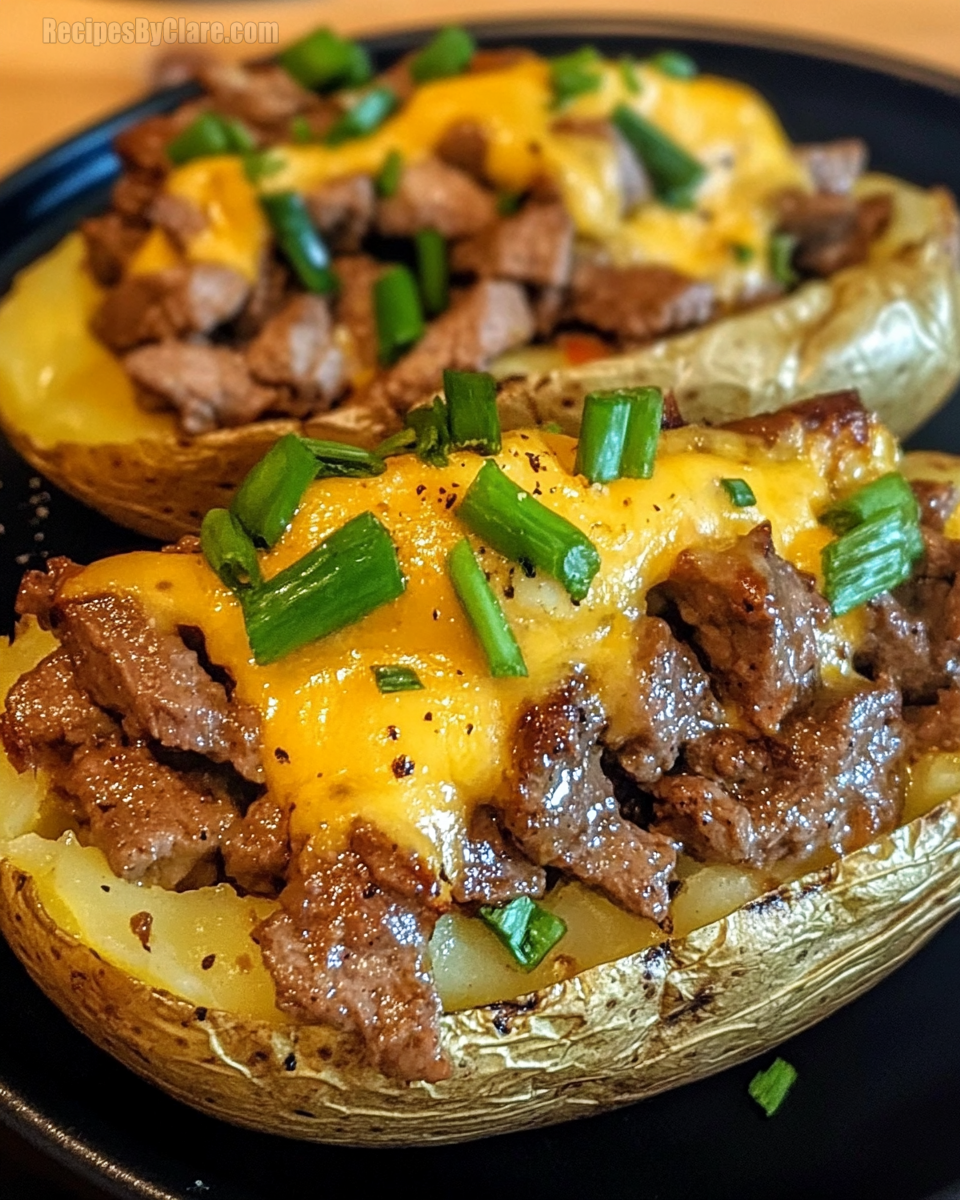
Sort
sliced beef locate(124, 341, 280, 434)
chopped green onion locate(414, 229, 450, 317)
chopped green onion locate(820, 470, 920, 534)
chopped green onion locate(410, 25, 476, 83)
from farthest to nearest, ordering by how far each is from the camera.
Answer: chopped green onion locate(410, 25, 476, 83), chopped green onion locate(414, 229, 450, 317), sliced beef locate(124, 341, 280, 434), chopped green onion locate(820, 470, 920, 534)

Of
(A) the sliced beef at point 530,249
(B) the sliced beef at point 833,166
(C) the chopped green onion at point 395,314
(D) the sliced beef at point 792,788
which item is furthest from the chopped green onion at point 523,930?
(B) the sliced beef at point 833,166

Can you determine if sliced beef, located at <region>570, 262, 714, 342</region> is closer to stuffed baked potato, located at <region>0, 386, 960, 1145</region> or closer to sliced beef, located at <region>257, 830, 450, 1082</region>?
stuffed baked potato, located at <region>0, 386, 960, 1145</region>

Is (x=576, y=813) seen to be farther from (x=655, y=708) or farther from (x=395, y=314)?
(x=395, y=314)

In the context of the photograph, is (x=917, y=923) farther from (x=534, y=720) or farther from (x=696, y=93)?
(x=696, y=93)

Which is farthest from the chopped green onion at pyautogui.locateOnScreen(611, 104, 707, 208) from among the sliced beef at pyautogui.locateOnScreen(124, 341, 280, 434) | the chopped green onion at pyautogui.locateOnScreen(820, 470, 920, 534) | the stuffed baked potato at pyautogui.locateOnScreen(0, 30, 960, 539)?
the chopped green onion at pyautogui.locateOnScreen(820, 470, 920, 534)

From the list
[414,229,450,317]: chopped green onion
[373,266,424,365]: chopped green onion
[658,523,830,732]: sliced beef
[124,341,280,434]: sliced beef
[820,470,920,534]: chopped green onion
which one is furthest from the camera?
[414,229,450,317]: chopped green onion

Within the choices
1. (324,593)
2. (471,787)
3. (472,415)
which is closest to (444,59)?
(472,415)

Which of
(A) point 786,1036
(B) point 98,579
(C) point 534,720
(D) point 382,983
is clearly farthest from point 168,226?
(A) point 786,1036
